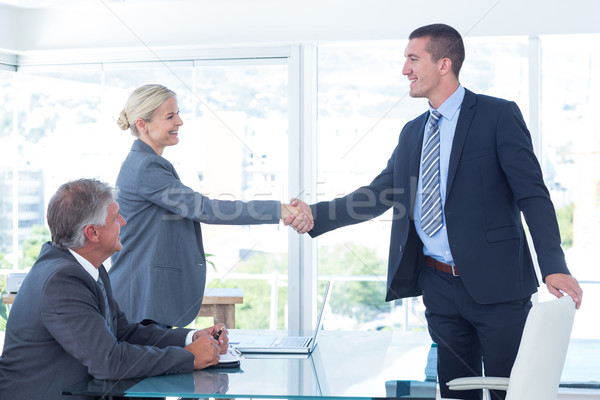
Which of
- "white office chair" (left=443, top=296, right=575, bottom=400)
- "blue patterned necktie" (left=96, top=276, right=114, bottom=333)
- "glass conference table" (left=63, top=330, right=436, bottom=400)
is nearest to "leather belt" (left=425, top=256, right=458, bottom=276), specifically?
"glass conference table" (left=63, top=330, right=436, bottom=400)

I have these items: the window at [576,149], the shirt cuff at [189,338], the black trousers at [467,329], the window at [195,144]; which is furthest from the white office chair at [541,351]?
the window at [195,144]

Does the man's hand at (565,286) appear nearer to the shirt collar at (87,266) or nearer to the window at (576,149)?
the shirt collar at (87,266)

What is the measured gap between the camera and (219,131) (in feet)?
12.9

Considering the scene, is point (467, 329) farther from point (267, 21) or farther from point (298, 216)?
point (267, 21)

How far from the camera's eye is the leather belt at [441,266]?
7.72ft

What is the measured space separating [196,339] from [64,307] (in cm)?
38

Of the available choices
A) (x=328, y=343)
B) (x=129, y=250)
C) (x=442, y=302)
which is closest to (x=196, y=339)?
(x=328, y=343)

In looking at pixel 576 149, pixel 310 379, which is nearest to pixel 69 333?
pixel 310 379

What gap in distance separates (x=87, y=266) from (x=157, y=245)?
619 mm

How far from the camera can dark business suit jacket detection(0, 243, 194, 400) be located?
1.65m

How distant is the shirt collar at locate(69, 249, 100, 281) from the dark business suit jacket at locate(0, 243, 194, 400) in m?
0.06

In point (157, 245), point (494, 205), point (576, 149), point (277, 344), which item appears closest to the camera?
point (277, 344)

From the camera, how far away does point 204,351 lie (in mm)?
1789

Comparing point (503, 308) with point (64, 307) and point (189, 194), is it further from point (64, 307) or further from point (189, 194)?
point (64, 307)
